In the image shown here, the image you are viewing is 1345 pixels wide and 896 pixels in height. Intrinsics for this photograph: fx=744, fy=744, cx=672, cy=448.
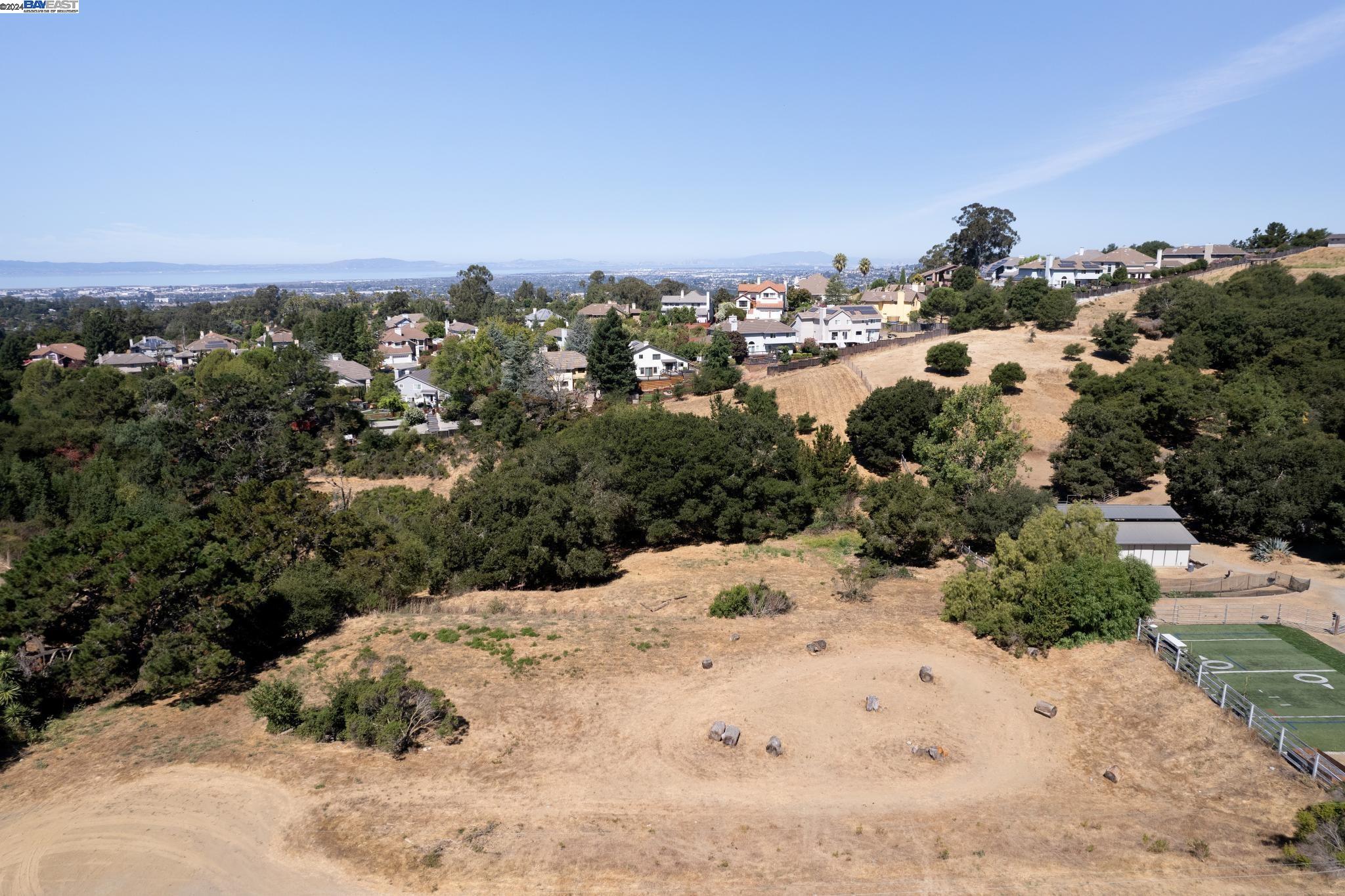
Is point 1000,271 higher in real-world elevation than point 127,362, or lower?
higher

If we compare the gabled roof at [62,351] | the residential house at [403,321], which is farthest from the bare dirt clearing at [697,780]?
the residential house at [403,321]

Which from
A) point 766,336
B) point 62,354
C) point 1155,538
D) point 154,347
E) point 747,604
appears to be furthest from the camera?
point 154,347

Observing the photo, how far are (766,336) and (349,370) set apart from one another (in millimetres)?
43332

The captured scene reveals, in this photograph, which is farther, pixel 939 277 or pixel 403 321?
pixel 403 321

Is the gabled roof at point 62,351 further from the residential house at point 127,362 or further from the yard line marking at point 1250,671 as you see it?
the yard line marking at point 1250,671

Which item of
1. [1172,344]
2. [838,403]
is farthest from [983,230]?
[838,403]

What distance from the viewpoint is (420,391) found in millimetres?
69750

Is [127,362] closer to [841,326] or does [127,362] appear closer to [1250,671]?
[841,326]

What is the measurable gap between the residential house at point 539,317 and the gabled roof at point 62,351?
2297 inches

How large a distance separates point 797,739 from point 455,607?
1372cm

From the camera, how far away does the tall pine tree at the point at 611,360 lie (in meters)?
62.5

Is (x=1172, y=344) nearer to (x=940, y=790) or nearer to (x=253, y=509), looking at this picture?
(x=940, y=790)

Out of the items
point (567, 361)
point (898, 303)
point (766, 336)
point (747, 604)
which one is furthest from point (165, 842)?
point (898, 303)

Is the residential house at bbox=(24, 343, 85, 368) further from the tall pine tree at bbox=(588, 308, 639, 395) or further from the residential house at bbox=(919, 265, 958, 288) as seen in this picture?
the residential house at bbox=(919, 265, 958, 288)
